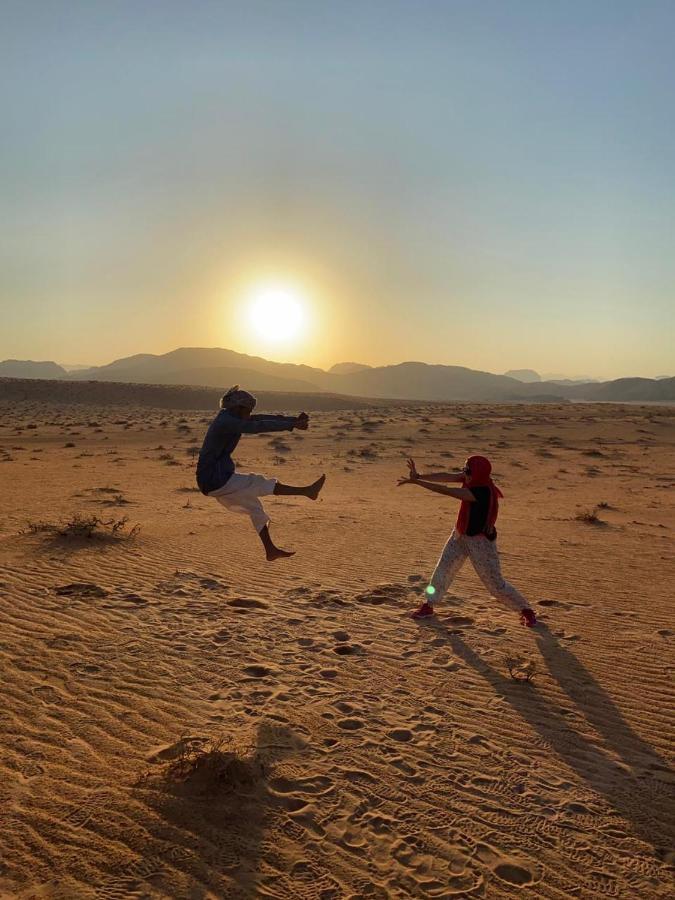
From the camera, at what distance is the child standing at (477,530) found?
6391mm

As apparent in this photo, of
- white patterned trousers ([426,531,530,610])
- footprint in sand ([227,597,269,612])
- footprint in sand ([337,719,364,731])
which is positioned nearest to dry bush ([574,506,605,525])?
white patterned trousers ([426,531,530,610])

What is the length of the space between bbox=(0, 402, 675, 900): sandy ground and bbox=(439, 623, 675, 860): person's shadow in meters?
0.02

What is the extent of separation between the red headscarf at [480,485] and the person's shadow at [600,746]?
1220mm

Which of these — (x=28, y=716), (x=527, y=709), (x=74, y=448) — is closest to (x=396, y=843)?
(x=527, y=709)

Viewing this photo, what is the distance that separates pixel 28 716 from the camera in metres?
4.93

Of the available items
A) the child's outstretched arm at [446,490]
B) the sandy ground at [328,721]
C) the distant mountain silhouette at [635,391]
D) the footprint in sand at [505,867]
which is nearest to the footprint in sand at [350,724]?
the sandy ground at [328,721]

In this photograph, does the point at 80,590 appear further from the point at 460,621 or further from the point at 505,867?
the point at 505,867

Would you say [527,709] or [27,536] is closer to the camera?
[527,709]

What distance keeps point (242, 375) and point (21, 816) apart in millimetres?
187901

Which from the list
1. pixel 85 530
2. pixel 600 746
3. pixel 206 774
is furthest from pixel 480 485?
pixel 85 530

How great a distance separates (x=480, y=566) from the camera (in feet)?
22.0

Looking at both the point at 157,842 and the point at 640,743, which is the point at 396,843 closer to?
the point at 157,842

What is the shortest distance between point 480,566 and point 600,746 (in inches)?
86.9

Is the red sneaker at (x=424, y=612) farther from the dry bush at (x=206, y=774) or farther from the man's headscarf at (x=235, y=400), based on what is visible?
the dry bush at (x=206, y=774)
